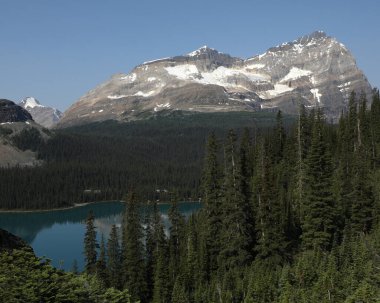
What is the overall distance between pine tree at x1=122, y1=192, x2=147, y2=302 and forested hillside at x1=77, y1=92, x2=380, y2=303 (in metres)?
0.15

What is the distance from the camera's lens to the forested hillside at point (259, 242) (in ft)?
148

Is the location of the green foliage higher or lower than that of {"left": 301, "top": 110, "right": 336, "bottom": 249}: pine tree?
higher

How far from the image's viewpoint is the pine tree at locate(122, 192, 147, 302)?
6888 centimetres

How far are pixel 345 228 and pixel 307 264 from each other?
13291 millimetres

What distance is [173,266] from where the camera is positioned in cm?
6794

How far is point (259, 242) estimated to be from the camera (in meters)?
57.1

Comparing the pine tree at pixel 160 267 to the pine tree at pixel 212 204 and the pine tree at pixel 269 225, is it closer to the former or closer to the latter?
the pine tree at pixel 212 204

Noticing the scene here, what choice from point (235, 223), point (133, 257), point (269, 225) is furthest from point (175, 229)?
point (269, 225)

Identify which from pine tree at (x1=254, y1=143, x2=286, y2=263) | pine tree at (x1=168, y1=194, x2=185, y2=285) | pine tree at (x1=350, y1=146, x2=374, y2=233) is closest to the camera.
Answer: pine tree at (x1=254, y1=143, x2=286, y2=263)

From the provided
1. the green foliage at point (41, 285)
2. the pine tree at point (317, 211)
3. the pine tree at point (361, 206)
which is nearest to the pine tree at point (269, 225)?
the pine tree at point (317, 211)

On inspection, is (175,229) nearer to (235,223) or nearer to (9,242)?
(235,223)

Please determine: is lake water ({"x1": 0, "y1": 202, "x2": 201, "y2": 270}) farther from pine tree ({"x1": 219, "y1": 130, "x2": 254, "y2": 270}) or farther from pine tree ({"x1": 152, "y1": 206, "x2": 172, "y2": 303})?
pine tree ({"x1": 219, "y1": 130, "x2": 254, "y2": 270})

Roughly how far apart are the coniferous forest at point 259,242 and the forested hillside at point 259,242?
0.40 feet

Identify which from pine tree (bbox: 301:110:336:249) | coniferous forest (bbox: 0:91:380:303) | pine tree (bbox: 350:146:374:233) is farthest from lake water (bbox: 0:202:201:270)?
pine tree (bbox: 350:146:374:233)
